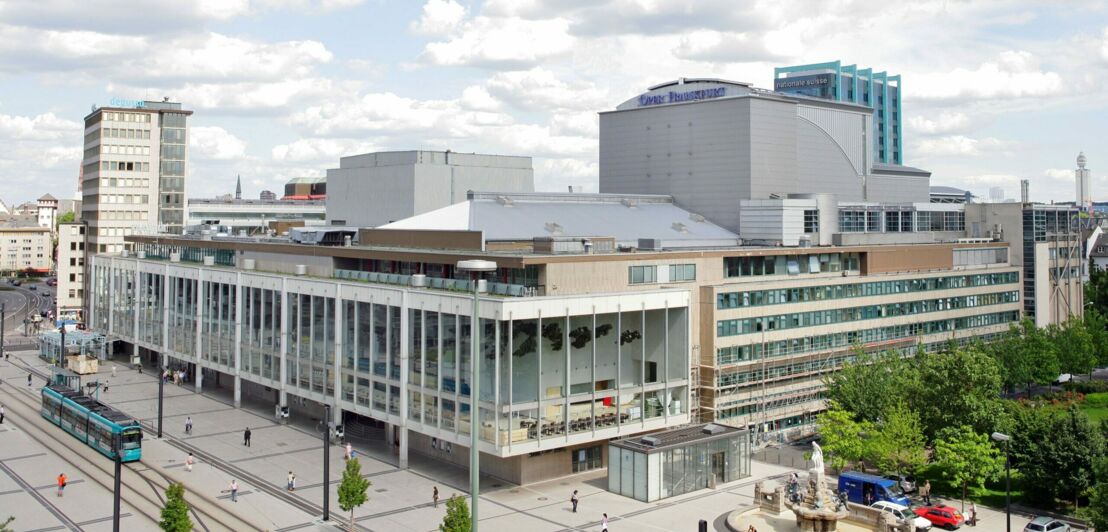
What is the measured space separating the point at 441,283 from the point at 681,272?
60.8 ft

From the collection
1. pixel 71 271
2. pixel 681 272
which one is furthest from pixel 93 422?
pixel 71 271

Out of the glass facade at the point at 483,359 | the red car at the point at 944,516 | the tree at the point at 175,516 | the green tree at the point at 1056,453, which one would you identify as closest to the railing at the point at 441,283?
the glass facade at the point at 483,359

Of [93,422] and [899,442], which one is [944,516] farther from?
[93,422]

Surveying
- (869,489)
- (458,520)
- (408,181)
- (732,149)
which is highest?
(732,149)

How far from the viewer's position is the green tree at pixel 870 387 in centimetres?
6250

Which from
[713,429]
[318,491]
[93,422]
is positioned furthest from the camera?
[93,422]

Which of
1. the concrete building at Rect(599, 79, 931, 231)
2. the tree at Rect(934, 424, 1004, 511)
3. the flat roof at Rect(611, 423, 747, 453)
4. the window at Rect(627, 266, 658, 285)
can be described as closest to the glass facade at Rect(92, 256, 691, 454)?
the flat roof at Rect(611, 423, 747, 453)

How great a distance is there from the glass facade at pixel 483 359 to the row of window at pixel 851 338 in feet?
29.9

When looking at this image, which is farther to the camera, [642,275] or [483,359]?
[642,275]

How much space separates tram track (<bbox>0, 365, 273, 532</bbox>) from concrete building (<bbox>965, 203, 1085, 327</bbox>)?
8819cm

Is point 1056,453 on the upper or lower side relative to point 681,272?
lower

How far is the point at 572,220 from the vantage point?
8356cm

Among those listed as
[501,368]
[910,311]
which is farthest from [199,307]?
[910,311]

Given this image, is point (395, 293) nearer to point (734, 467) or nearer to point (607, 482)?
point (607, 482)
